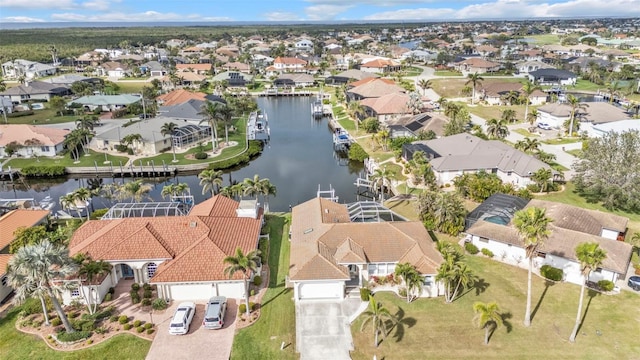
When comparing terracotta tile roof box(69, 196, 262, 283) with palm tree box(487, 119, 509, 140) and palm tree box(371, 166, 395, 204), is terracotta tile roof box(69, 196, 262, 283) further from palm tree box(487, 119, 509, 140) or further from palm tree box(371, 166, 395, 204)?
palm tree box(487, 119, 509, 140)

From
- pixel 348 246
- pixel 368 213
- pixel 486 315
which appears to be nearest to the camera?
pixel 486 315

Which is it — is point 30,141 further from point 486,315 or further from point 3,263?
point 486,315

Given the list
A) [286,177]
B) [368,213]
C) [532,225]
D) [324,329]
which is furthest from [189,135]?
[532,225]

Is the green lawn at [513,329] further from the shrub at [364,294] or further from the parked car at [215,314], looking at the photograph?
the parked car at [215,314]

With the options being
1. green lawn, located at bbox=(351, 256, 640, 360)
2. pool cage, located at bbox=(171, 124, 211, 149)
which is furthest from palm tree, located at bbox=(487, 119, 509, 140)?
pool cage, located at bbox=(171, 124, 211, 149)

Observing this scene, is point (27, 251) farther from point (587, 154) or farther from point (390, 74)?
point (390, 74)

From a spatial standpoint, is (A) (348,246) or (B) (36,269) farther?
(A) (348,246)

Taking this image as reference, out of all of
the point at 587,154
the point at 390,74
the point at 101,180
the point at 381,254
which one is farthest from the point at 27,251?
the point at 390,74

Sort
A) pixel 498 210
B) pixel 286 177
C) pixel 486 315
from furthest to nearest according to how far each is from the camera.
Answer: pixel 286 177
pixel 498 210
pixel 486 315
